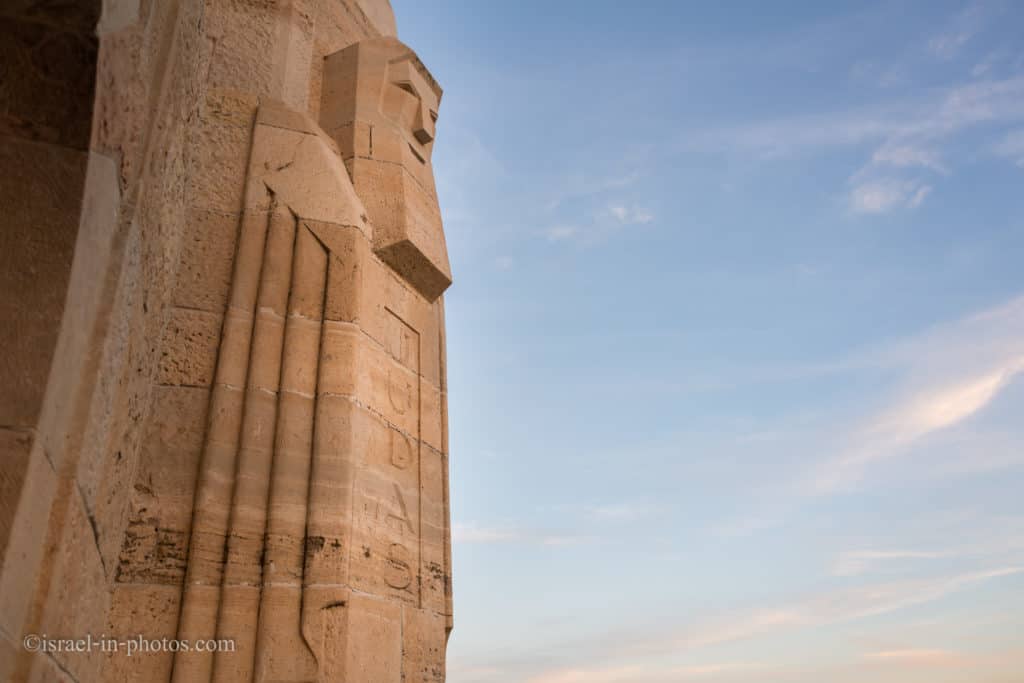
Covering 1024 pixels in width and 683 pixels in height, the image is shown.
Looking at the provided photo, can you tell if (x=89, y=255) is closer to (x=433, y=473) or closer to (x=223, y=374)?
(x=223, y=374)

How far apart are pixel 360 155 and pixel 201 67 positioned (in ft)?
3.48

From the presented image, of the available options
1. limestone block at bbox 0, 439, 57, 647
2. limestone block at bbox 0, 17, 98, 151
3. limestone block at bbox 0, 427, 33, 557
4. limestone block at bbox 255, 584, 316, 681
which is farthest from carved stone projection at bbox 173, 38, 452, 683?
limestone block at bbox 0, 17, 98, 151

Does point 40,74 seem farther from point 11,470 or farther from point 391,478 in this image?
point 391,478

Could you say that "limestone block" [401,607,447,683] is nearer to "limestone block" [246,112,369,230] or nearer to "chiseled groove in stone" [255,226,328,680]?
"chiseled groove in stone" [255,226,328,680]

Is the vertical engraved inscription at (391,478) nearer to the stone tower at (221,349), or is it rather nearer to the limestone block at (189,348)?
the stone tower at (221,349)

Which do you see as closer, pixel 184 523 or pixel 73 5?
pixel 73 5

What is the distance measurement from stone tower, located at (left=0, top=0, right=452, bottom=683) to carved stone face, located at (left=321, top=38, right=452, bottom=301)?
15 millimetres

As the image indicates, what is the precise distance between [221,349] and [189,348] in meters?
0.13

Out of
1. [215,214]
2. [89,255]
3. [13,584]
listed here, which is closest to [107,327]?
[89,255]

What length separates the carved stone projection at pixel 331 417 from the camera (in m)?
3.00

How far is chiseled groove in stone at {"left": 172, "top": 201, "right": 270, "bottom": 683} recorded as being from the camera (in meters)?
2.89

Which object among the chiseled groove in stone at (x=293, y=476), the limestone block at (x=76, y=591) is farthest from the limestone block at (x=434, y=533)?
the limestone block at (x=76, y=591)

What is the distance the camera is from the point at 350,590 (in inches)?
124

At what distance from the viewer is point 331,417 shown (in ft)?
11.0
